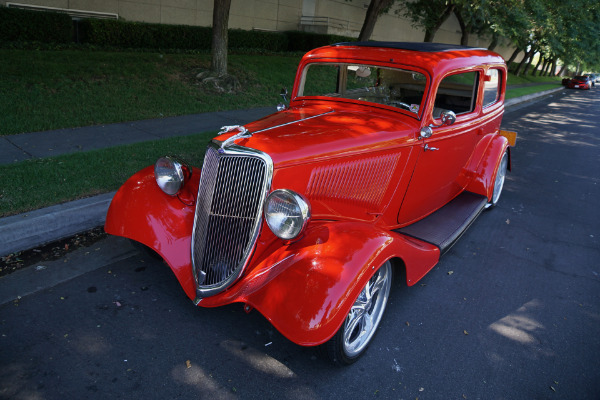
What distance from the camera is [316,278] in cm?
255

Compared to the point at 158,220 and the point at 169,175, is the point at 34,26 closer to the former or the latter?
the point at 169,175

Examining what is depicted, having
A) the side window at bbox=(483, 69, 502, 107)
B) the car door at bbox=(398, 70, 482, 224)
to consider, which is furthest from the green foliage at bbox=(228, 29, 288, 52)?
the car door at bbox=(398, 70, 482, 224)

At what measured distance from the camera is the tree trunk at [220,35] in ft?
33.0

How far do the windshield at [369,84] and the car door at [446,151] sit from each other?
28 cm

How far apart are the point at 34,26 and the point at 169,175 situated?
35.6 ft

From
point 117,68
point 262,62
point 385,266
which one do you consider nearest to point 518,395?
point 385,266

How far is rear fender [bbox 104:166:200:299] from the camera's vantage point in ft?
10.2

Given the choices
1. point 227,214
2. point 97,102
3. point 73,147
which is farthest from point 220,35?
point 227,214

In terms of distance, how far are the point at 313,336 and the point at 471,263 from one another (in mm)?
2507

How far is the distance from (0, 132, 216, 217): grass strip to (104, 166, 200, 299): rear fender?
4.50 ft

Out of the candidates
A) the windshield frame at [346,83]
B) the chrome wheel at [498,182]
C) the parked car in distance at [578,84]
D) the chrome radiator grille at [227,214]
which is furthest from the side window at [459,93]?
the parked car in distance at [578,84]

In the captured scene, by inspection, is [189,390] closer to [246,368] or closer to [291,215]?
[246,368]

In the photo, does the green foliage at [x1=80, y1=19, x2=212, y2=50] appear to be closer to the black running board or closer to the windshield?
the windshield

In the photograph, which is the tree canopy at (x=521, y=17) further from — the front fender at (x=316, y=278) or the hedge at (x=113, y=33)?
the front fender at (x=316, y=278)
